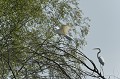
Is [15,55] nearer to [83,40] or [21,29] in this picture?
[21,29]

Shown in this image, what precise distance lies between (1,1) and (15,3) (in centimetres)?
18

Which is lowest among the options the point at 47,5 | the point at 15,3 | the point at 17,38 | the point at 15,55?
the point at 15,55

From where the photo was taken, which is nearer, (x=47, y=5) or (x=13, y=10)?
(x=13, y=10)

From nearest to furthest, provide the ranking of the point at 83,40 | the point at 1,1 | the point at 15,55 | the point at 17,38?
the point at 15,55, the point at 1,1, the point at 17,38, the point at 83,40

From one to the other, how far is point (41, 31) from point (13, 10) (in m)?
0.96

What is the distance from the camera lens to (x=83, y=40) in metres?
5.64

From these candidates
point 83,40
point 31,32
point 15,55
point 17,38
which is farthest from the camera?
point 83,40

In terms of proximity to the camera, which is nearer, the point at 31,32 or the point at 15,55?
the point at 15,55

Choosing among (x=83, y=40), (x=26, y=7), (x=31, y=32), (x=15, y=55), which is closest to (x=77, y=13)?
(x=83, y=40)

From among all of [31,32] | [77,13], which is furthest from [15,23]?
[77,13]

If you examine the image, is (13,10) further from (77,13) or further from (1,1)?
(77,13)

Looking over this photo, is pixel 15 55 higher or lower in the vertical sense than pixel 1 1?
lower

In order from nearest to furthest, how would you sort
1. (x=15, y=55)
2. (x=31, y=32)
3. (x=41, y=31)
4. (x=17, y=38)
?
(x=15, y=55), (x=17, y=38), (x=31, y=32), (x=41, y=31)

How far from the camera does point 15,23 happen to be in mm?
4305
